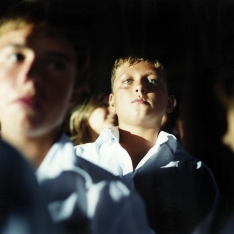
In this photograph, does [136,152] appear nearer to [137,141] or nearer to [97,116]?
[137,141]

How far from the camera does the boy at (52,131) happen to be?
44.4 inches

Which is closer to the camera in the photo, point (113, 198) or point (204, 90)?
point (113, 198)

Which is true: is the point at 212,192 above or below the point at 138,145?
below

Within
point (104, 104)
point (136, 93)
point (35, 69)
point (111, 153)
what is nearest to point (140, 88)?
point (136, 93)

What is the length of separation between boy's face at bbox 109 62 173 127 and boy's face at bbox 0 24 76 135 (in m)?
0.16

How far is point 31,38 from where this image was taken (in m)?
1.17

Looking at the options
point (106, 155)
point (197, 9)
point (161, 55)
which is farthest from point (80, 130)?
point (197, 9)

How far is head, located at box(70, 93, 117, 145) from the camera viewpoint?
1175 mm

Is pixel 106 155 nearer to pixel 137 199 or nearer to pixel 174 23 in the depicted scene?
pixel 137 199

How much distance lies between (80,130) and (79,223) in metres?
0.29

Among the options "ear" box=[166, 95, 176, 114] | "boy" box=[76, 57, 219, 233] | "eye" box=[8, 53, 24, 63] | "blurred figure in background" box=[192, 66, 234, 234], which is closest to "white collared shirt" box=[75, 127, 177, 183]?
"boy" box=[76, 57, 219, 233]

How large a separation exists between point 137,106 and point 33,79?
13.4 inches

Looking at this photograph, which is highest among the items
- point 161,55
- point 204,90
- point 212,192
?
point 161,55

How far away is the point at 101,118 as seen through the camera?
1201mm
